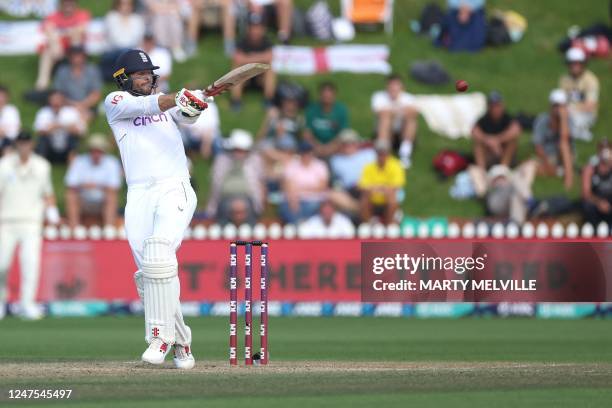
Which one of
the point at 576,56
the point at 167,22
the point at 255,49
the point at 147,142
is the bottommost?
the point at 147,142

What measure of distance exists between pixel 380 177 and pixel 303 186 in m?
1.06

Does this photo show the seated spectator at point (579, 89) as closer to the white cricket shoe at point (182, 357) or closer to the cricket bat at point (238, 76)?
the white cricket shoe at point (182, 357)

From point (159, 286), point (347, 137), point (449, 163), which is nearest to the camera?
point (159, 286)

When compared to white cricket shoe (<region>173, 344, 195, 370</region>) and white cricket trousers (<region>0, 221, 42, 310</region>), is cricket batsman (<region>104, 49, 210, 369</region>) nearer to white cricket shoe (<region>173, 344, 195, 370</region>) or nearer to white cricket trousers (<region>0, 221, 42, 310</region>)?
white cricket shoe (<region>173, 344, 195, 370</region>)

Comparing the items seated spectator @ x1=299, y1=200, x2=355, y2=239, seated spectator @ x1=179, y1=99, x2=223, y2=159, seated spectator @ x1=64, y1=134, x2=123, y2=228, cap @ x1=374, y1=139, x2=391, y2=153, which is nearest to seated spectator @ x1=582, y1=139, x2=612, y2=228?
cap @ x1=374, y1=139, x2=391, y2=153

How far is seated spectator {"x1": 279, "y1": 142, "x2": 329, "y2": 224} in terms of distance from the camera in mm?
20281

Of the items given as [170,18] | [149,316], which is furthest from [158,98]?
[170,18]

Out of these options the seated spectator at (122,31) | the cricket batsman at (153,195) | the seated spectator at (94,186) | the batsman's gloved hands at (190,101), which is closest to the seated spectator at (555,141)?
the seated spectator at (94,186)

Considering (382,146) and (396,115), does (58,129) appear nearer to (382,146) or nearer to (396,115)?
(382,146)

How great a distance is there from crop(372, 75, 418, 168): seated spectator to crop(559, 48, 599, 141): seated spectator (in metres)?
2.29

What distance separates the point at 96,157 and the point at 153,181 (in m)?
9.95

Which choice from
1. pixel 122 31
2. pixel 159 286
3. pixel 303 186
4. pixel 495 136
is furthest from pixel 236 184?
pixel 159 286

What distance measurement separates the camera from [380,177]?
2020cm

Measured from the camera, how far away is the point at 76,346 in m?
13.3
